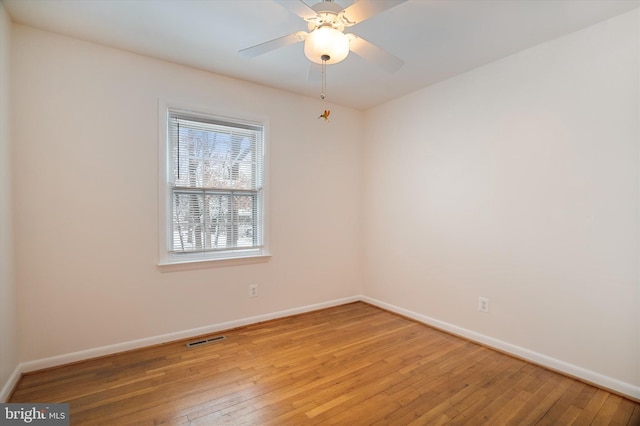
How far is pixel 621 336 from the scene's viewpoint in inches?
80.4

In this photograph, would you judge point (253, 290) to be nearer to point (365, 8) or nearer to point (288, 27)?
point (288, 27)

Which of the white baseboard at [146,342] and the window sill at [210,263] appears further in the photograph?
the window sill at [210,263]

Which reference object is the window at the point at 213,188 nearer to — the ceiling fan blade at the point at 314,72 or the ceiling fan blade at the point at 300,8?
the ceiling fan blade at the point at 314,72

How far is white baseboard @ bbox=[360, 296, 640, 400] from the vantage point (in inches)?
79.7

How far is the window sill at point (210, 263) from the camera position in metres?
2.74

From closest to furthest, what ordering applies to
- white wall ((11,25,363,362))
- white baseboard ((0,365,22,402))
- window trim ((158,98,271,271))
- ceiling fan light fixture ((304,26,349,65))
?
ceiling fan light fixture ((304,26,349,65)) → white baseboard ((0,365,22,402)) → white wall ((11,25,363,362)) → window trim ((158,98,271,271))

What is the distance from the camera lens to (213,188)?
2.97m

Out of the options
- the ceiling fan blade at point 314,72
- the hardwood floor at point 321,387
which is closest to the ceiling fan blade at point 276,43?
the ceiling fan blade at point 314,72

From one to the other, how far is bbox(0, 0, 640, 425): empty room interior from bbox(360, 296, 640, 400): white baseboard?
0.02 m

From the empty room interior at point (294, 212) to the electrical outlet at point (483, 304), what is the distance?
0.06 ft

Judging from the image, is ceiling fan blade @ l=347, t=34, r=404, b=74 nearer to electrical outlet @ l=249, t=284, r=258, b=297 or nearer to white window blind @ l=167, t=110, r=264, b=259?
white window blind @ l=167, t=110, r=264, b=259
